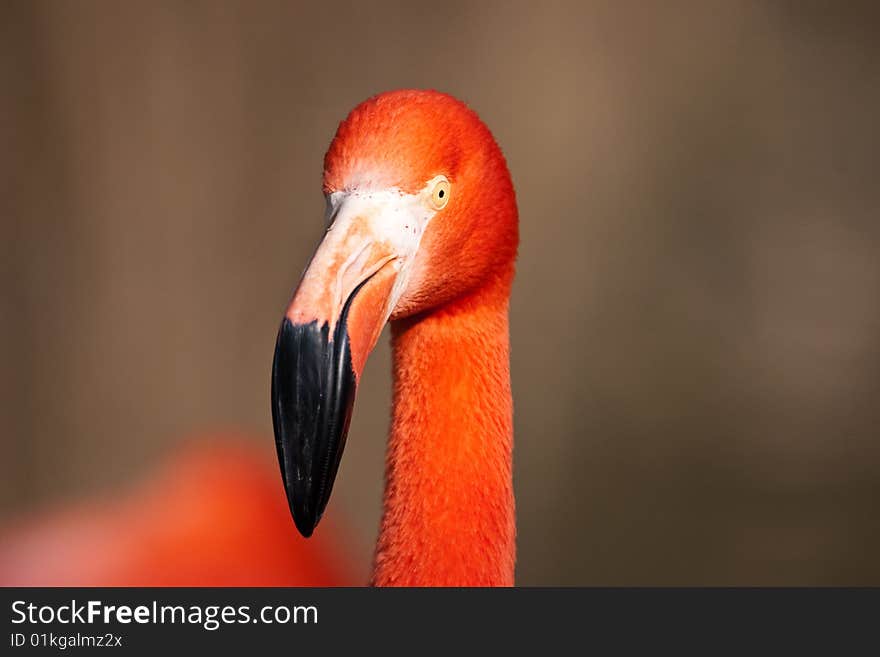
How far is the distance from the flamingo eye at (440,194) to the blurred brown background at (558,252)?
1.95 meters

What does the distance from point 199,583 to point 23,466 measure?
139cm

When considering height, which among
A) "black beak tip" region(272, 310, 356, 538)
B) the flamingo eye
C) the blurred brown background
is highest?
the blurred brown background

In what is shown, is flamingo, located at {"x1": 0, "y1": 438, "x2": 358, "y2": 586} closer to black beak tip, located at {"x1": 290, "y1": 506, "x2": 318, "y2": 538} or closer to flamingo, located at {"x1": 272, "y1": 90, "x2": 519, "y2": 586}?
flamingo, located at {"x1": 272, "y1": 90, "x2": 519, "y2": 586}

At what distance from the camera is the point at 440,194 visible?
4.02 feet

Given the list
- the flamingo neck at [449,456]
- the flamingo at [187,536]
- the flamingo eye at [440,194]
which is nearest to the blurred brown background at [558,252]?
the flamingo at [187,536]

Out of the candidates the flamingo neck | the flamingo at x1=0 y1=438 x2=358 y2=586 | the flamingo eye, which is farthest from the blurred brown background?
the flamingo eye

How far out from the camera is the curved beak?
1083 millimetres

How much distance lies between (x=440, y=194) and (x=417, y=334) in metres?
0.21

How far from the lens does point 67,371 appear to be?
321 centimetres

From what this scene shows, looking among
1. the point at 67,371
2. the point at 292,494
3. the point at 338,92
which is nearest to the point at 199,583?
the point at 292,494

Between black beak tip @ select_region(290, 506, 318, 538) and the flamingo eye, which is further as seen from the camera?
the flamingo eye

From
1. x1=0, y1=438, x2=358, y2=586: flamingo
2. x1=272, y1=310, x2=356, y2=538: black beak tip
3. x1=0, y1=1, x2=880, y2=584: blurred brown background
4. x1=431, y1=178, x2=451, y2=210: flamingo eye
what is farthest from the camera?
x1=0, y1=1, x2=880, y2=584: blurred brown background

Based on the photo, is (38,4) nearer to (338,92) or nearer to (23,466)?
(338,92)

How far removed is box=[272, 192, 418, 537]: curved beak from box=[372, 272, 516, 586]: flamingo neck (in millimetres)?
196
